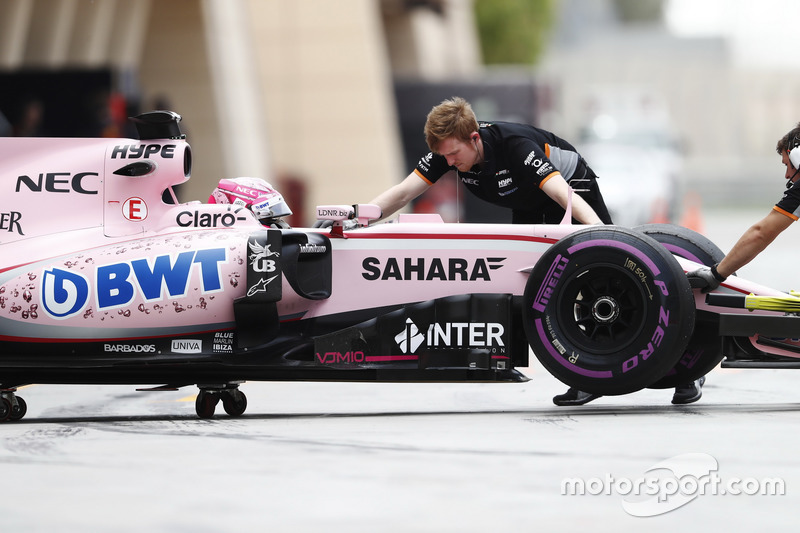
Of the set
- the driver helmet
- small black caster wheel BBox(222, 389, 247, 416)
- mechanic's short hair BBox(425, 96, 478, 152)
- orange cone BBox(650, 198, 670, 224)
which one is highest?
mechanic's short hair BBox(425, 96, 478, 152)

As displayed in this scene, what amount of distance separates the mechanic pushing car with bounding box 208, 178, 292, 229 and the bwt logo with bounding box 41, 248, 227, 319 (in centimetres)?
35

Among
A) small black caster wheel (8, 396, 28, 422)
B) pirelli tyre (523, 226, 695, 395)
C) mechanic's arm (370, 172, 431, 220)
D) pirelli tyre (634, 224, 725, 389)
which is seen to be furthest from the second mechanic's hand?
small black caster wheel (8, 396, 28, 422)

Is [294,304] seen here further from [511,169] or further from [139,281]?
[511,169]

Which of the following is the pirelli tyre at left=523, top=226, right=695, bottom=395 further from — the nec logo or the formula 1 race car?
the nec logo

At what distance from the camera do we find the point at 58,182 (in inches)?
273

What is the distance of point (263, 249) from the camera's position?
21.5 feet

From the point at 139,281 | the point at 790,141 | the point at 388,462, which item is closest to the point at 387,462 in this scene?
the point at 388,462

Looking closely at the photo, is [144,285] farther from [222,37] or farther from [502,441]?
[222,37]

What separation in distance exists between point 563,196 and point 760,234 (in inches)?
38.7

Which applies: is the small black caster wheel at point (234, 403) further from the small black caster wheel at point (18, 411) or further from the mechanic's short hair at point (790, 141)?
the mechanic's short hair at point (790, 141)

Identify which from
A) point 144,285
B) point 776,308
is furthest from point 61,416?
point 776,308

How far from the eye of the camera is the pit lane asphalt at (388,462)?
4148mm

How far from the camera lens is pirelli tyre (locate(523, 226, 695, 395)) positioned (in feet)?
20.0

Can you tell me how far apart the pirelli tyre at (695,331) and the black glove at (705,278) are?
0.14 m
